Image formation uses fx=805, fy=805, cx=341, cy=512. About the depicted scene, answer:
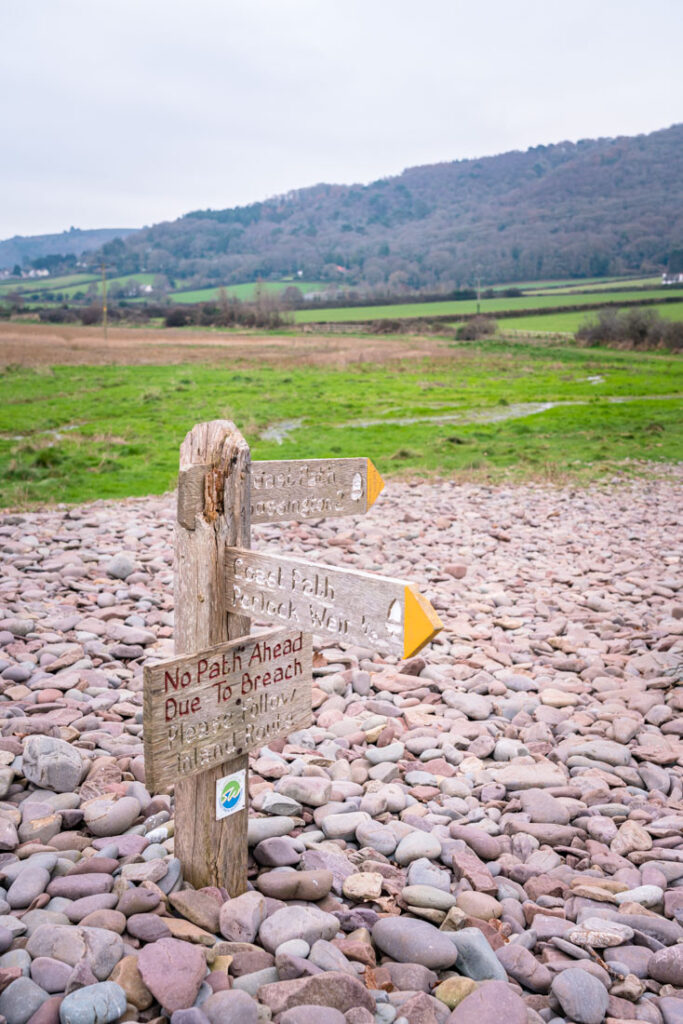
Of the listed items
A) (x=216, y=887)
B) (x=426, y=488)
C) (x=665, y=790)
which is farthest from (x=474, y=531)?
(x=216, y=887)

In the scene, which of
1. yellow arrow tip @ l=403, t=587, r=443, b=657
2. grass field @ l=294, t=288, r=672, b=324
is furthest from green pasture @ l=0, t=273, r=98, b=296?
yellow arrow tip @ l=403, t=587, r=443, b=657

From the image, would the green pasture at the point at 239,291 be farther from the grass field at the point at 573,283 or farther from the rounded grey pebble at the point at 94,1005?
the rounded grey pebble at the point at 94,1005

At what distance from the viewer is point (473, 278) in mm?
140125

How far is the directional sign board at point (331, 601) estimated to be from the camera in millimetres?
2453

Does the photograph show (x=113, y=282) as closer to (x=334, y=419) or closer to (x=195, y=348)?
(x=195, y=348)

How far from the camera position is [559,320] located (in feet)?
236

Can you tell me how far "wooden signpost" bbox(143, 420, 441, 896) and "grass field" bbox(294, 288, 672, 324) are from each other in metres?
74.4

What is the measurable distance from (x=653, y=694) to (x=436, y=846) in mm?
2948

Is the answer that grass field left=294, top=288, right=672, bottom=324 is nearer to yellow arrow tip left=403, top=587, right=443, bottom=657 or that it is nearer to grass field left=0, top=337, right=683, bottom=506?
grass field left=0, top=337, right=683, bottom=506

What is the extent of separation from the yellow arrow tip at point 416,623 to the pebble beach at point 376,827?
1355mm

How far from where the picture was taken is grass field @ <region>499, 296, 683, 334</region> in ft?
206

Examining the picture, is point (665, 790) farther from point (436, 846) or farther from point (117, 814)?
point (117, 814)

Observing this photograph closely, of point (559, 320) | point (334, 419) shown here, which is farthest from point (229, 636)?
point (559, 320)

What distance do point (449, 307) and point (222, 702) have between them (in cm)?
8994
